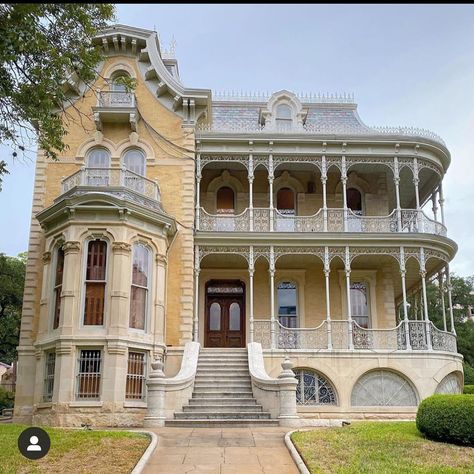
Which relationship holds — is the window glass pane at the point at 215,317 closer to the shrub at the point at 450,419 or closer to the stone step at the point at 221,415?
the stone step at the point at 221,415

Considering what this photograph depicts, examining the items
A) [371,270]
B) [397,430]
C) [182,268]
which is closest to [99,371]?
[182,268]

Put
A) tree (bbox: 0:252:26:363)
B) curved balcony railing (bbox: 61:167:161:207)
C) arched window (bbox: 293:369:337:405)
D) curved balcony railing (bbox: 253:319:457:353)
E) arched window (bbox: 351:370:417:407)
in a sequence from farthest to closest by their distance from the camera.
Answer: tree (bbox: 0:252:26:363) < curved balcony railing (bbox: 253:319:457:353) < arched window (bbox: 351:370:417:407) < arched window (bbox: 293:369:337:405) < curved balcony railing (bbox: 61:167:161:207)

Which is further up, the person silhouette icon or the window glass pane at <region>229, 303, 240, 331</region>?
the window glass pane at <region>229, 303, 240, 331</region>

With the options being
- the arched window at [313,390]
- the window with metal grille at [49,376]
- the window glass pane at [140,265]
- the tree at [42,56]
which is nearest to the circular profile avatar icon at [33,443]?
the tree at [42,56]

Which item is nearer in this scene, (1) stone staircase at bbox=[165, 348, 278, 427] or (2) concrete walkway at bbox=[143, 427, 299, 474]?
(2) concrete walkway at bbox=[143, 427, 299, 474]

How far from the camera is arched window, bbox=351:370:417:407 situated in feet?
64.0

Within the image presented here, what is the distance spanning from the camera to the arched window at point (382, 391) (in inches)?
768

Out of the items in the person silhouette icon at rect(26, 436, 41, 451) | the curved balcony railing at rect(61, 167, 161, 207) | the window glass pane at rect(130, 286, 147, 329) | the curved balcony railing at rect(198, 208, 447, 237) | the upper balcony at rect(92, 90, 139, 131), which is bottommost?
the person silhouette icon at rect(26, 436, 41, 451)

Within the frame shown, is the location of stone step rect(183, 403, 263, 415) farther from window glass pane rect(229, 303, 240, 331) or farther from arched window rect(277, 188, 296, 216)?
arched window rect(277, 188, 296, 216)

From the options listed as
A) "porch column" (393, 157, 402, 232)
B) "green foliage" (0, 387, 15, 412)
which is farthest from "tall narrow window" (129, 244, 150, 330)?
"green foliage" (0, 387, 15, 412)

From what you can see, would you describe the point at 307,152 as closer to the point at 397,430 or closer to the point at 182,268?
the point at 182,268

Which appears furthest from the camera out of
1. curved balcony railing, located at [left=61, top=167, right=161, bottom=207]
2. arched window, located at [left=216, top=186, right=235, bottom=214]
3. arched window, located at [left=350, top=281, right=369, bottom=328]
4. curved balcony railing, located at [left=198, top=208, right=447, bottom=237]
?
arched window, located at [left=216, top=186, right=235, bottom=214]

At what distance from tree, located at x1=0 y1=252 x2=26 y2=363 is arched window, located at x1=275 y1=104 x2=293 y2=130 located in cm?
1639

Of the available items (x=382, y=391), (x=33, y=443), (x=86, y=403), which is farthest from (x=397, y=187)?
(x=33, y=443)
